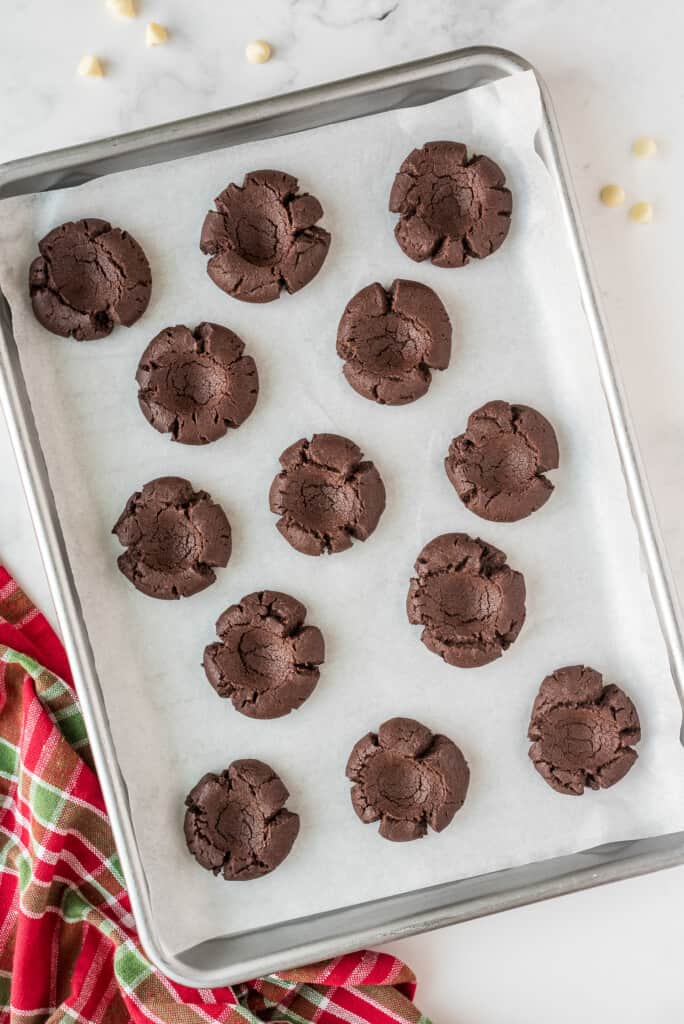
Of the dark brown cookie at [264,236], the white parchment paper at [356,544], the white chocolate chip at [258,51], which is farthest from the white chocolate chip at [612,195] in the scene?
the white chocolate chip at [258,51]

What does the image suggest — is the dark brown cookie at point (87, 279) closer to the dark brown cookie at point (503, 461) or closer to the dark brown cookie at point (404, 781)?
the dark brown cookie at point (503, 461)

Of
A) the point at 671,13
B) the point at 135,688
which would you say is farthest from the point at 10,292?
the point at 671,13

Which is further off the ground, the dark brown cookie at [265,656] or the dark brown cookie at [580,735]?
the dark brown cookie at [265,656]

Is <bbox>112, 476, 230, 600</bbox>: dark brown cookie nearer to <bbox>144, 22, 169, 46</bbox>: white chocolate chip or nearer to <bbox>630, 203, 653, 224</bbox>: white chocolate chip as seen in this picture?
<bbox>144, 22, 169, 46</bbox>: white chocolate chip

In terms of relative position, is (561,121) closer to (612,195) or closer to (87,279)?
(612,195)

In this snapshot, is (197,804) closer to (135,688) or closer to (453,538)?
(135,688)

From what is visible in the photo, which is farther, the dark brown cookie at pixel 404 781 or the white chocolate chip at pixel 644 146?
the white chocolate chip at pixel 644 146

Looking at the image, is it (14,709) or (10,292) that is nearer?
(10,292)

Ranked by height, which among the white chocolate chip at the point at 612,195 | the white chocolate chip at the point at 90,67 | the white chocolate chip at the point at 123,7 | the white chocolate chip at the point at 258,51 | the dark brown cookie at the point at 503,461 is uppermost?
the white chocolate chip at the point at 123,7
